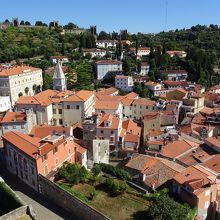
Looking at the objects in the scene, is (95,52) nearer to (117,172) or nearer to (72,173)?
(117,172)

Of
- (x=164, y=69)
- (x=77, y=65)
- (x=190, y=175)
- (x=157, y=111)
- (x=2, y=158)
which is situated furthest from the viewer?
(x=164, y=69)

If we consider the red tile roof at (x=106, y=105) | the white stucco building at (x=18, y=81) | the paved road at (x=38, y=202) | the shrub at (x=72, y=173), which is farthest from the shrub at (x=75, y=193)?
the white stucco building at (x=18, y=81)

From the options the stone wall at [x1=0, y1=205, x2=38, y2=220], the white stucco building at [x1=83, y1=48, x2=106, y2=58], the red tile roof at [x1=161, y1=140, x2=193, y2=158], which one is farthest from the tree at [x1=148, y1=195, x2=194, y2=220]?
the white stucco building at [x1=83, y1=48, x2=106, y2=58]

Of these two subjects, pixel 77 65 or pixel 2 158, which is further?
pixel 77 65

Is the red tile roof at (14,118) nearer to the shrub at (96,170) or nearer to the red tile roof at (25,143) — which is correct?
the red tile roof at (25,143)

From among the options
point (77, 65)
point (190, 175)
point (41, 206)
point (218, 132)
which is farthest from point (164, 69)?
point (41, 206)

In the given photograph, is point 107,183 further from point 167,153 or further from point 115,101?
point 115,101

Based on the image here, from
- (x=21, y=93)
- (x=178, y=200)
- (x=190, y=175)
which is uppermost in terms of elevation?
(x=21, y=93)
